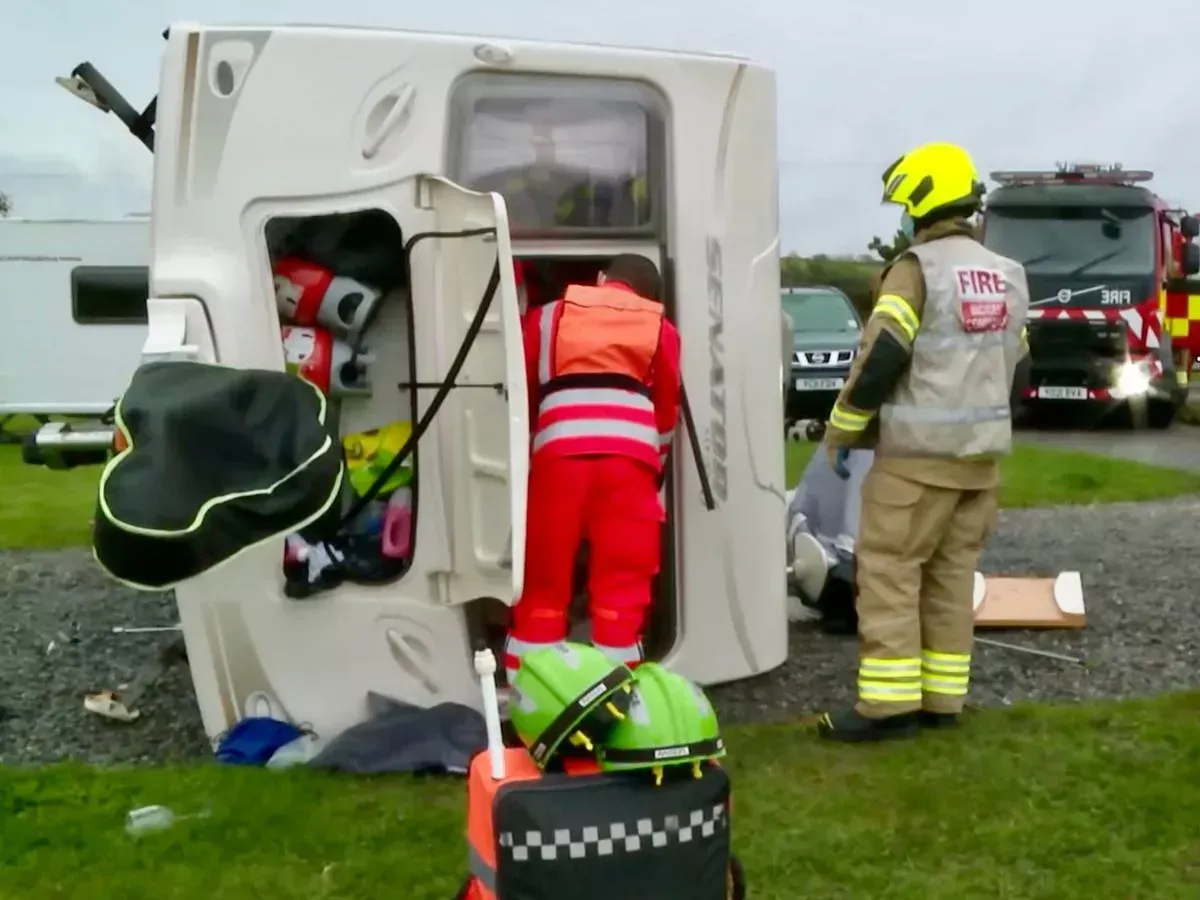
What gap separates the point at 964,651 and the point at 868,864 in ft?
4.25

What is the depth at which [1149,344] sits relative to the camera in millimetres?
15656

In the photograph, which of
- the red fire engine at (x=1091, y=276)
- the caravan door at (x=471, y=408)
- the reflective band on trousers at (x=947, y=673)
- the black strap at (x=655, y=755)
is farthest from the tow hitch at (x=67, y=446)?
the red fire engine at (x=1091, y=276)

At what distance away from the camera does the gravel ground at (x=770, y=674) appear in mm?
5320

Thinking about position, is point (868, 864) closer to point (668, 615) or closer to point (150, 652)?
point (668, 615)

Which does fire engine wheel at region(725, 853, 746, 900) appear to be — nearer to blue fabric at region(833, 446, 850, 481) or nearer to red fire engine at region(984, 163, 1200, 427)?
blue fabric at region(833, 446, 850, 481)

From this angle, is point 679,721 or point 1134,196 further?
point 1134,196

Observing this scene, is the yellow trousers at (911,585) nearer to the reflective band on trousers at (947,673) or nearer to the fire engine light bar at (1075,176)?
the reflective band on trousers at (947,673)

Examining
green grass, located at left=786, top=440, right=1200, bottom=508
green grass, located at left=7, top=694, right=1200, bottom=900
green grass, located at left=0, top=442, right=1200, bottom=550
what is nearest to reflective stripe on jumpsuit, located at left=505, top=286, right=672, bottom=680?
green grass, located at left=7, top=694, right=1200, bottom=900

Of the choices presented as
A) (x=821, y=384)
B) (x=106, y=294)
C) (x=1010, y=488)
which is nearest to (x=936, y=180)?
(x=1010, y=488)

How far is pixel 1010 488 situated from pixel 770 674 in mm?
5536

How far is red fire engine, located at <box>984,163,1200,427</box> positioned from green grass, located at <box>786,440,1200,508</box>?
3144mm

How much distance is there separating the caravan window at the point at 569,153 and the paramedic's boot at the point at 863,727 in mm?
1739

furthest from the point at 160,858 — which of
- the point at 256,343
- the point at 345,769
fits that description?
the point at 256,343

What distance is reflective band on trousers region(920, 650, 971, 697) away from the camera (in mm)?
4938
